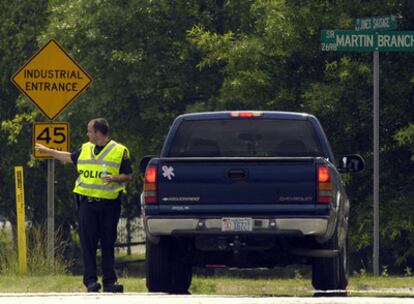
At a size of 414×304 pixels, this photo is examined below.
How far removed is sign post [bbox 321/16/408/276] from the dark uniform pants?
4970 millimetres

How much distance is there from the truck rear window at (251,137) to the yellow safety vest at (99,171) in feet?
2.02

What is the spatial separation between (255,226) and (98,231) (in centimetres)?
209

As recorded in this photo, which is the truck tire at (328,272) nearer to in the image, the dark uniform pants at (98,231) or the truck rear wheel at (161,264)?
the truck rear wheel at (161,264)

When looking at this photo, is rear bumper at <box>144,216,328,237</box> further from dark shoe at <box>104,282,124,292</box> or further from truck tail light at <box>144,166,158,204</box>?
dark shoe at <box>104,282,124,292</box>

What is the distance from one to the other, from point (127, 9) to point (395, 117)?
7794mm

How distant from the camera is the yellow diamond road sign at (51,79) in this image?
1809 cm

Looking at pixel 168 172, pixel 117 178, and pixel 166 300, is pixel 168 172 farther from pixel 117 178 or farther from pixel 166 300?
pixel 166 300

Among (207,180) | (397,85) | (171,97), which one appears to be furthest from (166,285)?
(171,97)

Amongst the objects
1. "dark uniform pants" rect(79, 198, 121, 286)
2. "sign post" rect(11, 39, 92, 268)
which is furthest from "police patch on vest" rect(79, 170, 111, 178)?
"sign post" rect(11, 39, 92, 268)

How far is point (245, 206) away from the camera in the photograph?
13.0m

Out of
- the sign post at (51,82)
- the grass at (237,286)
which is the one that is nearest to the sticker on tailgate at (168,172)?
the grass at (237,286)

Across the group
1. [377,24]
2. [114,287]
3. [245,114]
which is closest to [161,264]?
[114,287]

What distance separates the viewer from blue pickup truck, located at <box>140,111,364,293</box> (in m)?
12.9

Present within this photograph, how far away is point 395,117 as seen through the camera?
86.6ft
